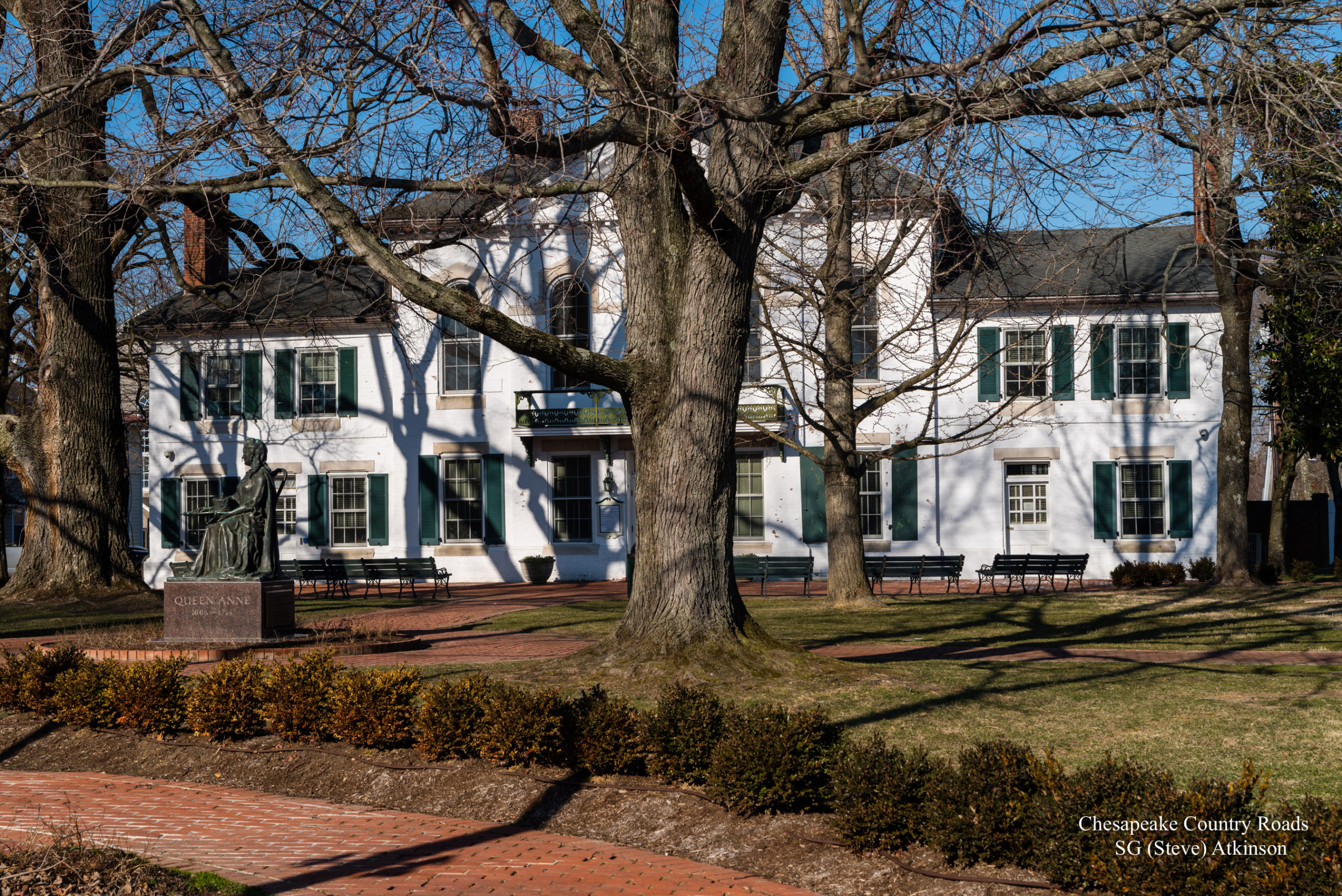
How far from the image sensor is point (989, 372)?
25031 mm

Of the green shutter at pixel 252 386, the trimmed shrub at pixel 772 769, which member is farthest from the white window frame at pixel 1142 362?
the trimmed shrub at pixel 772 769

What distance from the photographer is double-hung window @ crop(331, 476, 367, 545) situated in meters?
28.4

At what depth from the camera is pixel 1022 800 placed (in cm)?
Answer: 540

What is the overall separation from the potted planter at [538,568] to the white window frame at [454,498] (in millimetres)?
1555

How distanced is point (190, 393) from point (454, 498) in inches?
287

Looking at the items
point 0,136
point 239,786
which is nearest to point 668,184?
point 239,786

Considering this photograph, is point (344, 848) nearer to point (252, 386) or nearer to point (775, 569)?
point (775, 569)

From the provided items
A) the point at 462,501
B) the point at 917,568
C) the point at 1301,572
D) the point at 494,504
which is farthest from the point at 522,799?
the point at 462,501

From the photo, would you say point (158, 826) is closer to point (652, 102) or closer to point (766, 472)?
point (652, 102)

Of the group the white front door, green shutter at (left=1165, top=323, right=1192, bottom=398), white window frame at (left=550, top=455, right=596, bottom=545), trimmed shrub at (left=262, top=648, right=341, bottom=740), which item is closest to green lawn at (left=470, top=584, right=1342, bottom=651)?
the white front door

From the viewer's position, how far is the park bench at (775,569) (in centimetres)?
2306

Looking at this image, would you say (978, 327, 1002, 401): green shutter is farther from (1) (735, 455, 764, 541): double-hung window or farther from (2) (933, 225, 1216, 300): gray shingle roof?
(1) (735, 455, 764, 541): double-hung window

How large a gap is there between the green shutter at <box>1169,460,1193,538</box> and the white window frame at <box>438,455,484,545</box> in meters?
15.6

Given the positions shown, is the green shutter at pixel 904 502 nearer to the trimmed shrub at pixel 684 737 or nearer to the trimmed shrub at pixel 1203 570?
the trimmed shrub at pixel 1203 570
